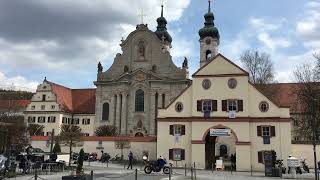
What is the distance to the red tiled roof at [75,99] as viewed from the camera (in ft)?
260

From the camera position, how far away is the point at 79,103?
8294 centimetres

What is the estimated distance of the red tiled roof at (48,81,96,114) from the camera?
79.4 meters

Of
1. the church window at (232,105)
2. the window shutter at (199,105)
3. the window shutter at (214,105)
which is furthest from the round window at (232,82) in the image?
the window shutter at (199,105)

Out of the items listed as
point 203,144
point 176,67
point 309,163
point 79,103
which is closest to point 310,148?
point 309,163

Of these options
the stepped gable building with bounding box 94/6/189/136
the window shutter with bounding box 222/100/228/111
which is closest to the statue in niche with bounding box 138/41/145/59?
the stepped gable building with bounding box 94/6/189/136

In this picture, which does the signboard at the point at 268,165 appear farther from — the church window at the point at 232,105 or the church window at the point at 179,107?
the church window at the point at 179,107

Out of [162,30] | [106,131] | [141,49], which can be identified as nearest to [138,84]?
[141,49]

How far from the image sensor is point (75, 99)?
84.8 metres

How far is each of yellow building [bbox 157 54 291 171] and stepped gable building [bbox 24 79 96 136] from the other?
110 ft

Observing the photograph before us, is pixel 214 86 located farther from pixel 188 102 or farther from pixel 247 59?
pixel 247 59

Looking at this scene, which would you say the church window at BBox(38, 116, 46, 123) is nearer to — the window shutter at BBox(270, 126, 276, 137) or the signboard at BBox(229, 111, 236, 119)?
the signboard at BBox(229, 111, 236, 119)

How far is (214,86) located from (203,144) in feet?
22.4

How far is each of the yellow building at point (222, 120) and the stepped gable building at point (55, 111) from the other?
1324 inches

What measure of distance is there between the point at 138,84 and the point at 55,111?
708 inches
